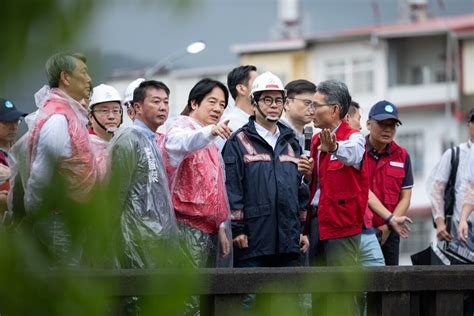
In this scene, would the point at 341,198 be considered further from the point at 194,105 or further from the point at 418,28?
the point at 418,28

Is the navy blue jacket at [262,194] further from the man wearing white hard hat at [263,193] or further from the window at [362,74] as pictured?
the window at [362,74]

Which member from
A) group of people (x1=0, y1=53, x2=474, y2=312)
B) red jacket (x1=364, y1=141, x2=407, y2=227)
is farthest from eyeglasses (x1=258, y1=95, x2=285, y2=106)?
red jacket (x1=364, y1=141, x2=407, y2=227)

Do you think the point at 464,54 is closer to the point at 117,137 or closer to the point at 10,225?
the point at 117,137

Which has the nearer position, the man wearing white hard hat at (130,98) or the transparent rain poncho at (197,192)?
the transparent rain poncho at (197,192)

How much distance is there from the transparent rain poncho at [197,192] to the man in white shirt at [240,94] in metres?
1.03

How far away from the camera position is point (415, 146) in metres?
72.3

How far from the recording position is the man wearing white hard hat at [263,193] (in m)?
7.93

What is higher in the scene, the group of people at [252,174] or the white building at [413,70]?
the white building at [413,70]

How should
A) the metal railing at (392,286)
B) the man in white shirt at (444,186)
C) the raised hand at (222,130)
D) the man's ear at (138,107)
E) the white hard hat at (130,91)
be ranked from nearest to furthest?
the metal railing at (392,286) → the raised hand at (222,130) → the man's ear at (138,107) → the white hard hat at (130,91) → the man in white shirt at (444,186)

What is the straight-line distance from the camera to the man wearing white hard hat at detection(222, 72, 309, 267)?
26.0 ft

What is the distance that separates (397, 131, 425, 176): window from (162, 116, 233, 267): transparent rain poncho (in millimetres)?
64319

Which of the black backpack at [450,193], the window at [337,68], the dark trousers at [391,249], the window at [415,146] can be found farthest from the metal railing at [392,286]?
the window at [337,68]

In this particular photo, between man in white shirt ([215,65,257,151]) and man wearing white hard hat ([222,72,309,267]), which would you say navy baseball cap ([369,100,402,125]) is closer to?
man in white shirt ([215,65,257,151])

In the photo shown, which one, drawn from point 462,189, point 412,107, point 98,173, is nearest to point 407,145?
point 412,107
